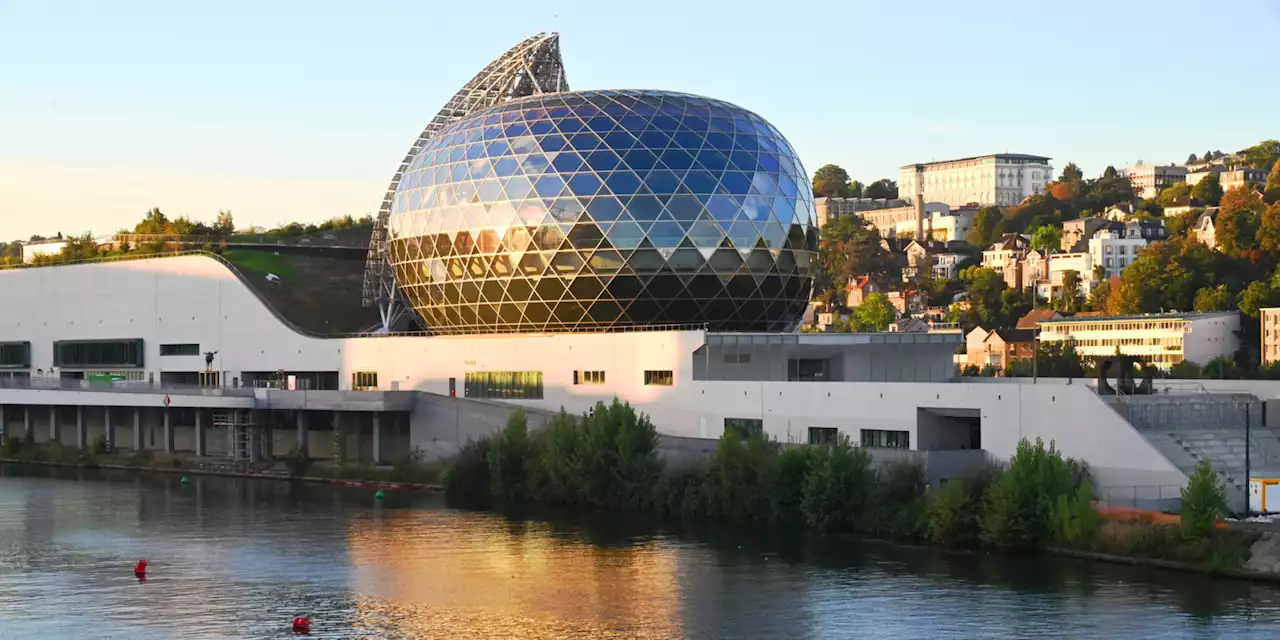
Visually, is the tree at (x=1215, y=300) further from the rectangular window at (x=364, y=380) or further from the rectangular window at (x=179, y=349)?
the rectangular window at (x=179, y=349)

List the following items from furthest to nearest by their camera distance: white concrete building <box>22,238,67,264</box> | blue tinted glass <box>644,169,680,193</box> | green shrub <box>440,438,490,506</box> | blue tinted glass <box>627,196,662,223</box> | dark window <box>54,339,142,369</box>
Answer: white concrete building <box>22,238,67,264</box> → dark window <box>54,339,142,369</box> → blue tinted glass <box>644,169,680,193</box> → blue tinted glass <box>627,196,662,223</box> → green shrub <box>440,438,490,506</box>

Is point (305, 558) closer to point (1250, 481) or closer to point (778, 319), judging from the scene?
point (1250, 481)

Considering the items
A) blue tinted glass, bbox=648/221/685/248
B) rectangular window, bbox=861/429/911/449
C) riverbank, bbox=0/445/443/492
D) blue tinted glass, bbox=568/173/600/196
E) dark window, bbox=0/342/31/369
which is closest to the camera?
rectangular window, bbox=861/429/911/449

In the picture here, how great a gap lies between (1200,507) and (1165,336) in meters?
129

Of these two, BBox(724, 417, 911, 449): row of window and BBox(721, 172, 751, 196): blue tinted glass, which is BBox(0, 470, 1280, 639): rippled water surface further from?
BBox(721, 172, 751, 196): blue tinted glass

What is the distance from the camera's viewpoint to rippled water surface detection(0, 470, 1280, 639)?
135 feet

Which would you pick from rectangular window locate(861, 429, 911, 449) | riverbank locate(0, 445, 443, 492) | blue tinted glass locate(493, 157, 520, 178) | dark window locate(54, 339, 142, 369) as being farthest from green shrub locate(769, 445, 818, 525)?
dark window locate(54, 339, 142, 369)

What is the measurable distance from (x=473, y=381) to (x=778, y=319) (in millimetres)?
15017

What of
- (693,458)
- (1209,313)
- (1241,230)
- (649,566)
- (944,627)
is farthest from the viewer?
(1241,230)

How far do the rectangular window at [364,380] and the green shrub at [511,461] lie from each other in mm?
18799

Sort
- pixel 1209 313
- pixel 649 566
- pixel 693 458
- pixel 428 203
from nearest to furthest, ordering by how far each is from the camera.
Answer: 1. pixel 649 566
2. pixel 693 458
3. pixel 428 203
4. pixel 1209 313

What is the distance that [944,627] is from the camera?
40.8m

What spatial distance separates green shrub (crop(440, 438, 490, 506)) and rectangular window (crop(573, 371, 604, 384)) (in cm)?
705

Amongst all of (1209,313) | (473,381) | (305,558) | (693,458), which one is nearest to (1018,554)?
(693,458)
